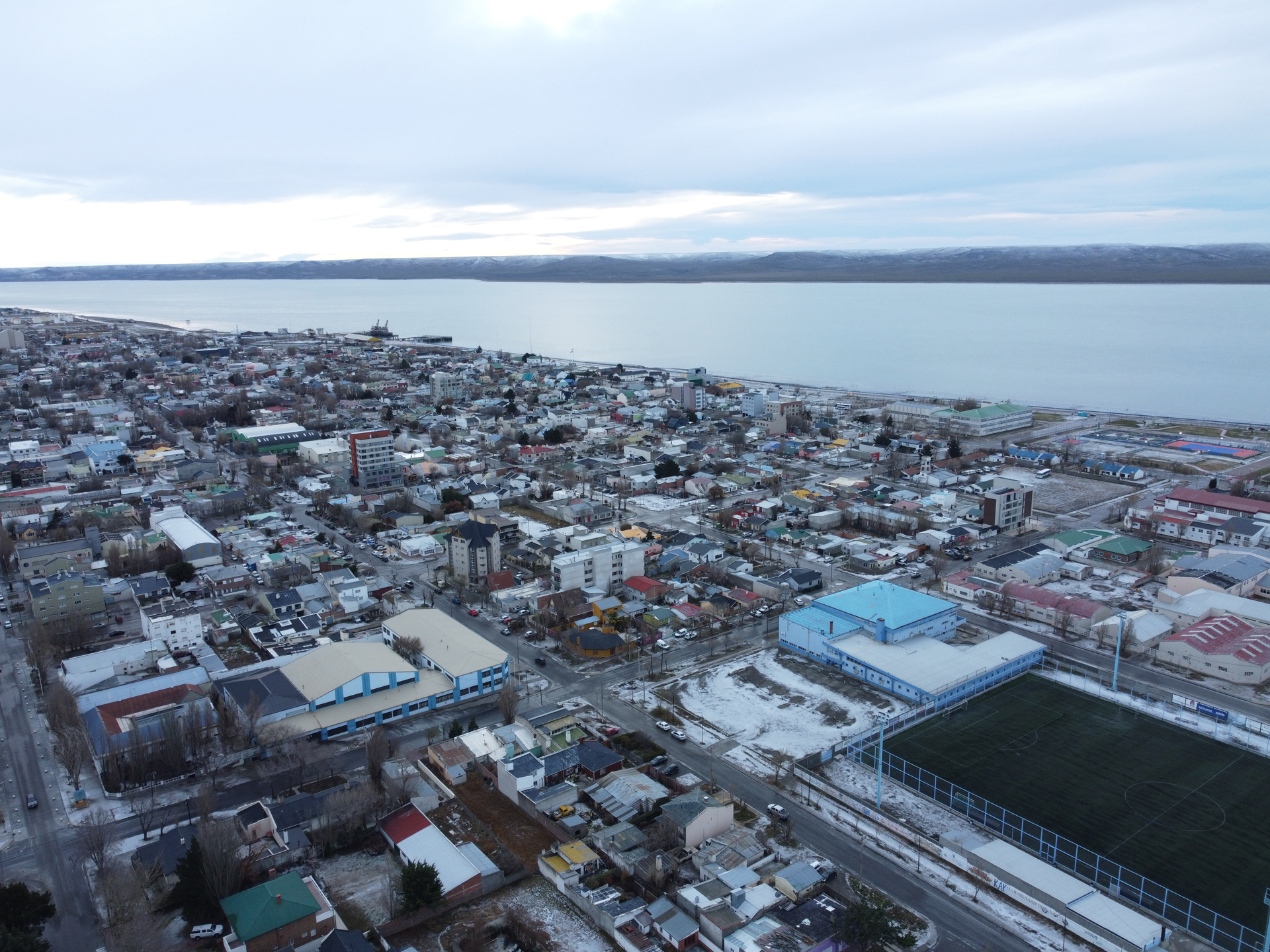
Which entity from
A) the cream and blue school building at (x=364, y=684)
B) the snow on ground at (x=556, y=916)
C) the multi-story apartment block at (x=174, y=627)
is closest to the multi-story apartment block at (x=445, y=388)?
the multi-story apartment block at (x=174, y=627)

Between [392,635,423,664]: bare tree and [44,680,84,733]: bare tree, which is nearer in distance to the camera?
[44,680,84,733]: bare tree

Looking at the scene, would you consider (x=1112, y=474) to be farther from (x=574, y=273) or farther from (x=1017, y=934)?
(x=574, y=273)

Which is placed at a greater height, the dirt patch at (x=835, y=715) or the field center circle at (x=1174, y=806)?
the field center circle at (x=1174, y=806)

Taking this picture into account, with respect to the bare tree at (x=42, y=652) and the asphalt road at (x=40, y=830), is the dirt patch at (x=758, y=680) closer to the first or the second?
the asphalt road at (x=40, y=830)

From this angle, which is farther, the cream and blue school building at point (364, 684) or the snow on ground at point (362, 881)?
the cream and blue school building at point (364, 684)

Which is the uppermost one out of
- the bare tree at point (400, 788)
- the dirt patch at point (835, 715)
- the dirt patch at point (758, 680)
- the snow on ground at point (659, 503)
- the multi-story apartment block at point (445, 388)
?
the multi-story apartment block at point (445, 388)

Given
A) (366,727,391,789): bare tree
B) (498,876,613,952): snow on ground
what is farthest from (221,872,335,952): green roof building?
(366,727,391,789): bare tree

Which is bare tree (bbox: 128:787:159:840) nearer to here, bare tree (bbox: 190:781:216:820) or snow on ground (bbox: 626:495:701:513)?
bare tree (bbox: 190:781:216:820)
